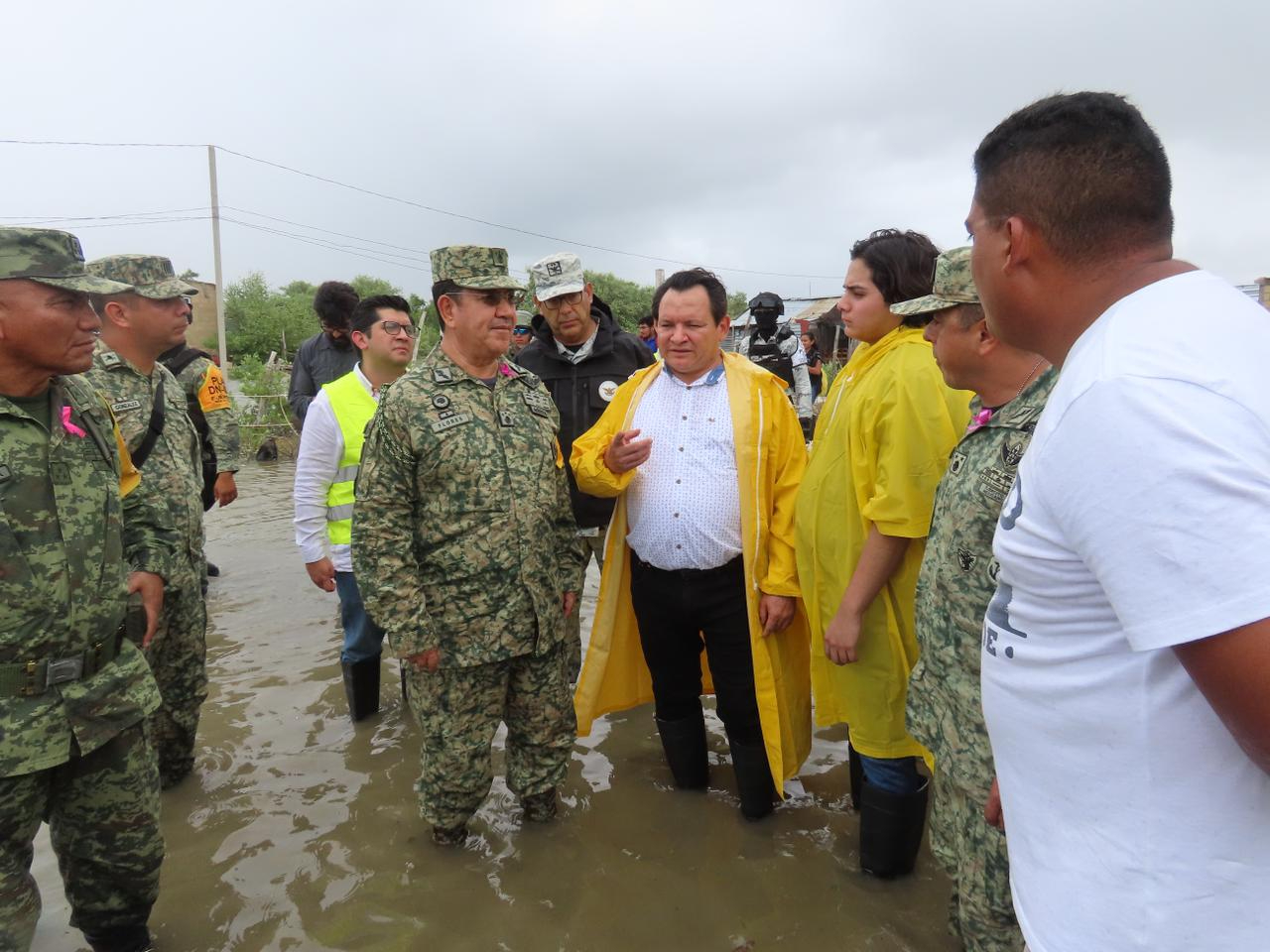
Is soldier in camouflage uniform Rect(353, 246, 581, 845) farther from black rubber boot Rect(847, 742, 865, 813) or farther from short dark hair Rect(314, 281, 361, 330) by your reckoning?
short dark hair Rect(314, 281, 361, 330)

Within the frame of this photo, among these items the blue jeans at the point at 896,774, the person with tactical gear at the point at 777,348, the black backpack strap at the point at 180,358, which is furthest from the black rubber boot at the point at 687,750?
the person with tactical gear at the point at 777,348

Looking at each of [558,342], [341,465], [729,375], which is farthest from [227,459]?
[729,375]

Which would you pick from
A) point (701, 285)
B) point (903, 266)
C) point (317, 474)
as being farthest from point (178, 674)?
point (903, 266)

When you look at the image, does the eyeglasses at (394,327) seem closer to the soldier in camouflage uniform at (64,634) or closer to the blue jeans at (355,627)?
the blue jeans at (355,627)

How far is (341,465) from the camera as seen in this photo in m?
3.87

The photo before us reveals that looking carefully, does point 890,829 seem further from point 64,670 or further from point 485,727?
point 64,670

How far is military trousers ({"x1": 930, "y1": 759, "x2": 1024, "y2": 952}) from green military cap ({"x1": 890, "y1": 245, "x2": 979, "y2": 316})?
1226 millimetres

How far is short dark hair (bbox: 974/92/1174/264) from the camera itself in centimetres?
100

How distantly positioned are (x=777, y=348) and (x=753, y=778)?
249 inches

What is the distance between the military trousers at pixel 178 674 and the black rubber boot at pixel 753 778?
233 centimetres

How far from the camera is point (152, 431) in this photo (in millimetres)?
3311

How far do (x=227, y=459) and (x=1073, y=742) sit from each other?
15.1 ft

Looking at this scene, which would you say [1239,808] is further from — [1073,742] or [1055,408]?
[1055,408]

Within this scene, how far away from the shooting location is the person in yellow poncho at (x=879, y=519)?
241 centimetres
